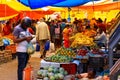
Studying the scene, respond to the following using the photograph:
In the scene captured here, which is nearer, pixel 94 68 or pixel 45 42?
pixel 94 68

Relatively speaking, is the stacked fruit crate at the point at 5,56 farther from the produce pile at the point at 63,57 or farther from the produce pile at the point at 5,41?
the produce pile at the point at 63,57

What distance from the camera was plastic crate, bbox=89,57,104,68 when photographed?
8055 millimetres

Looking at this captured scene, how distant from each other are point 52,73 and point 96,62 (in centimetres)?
118

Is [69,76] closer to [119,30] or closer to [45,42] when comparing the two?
[119,30]

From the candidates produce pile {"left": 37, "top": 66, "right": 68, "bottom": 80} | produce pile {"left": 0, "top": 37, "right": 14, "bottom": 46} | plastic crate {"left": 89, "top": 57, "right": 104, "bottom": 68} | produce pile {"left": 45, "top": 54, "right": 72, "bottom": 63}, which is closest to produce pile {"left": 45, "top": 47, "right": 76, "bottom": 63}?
produce pile {"left": 45, "top": 54, "right": 72, "bottom": 63}

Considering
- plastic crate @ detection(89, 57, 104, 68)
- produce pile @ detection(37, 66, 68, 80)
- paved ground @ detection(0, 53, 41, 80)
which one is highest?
plastic crate @ detection(89, 57, 104, 68)

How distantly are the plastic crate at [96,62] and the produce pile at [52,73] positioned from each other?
2.43 feet

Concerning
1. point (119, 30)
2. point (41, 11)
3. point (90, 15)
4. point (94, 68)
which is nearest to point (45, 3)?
point (94, 68)

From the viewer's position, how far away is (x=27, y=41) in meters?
7.93

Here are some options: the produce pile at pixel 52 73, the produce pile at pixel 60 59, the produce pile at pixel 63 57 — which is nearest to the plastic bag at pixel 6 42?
the produce pile at pixel 63 57

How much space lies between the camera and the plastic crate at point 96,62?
26.4 feet

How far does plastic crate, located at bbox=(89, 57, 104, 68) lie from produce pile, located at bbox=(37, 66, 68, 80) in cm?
74

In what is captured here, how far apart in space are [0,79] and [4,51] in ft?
12.9

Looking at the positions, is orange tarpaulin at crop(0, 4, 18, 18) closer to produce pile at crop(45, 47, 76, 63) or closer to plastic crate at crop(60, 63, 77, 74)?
produce pile at crop(45, 47, 76, 63)
